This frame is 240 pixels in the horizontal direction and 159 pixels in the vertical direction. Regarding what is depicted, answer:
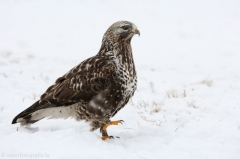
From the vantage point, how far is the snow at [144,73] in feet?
15.1

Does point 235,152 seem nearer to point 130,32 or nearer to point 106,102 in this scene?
point 106,102

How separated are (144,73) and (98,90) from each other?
517 centimetres

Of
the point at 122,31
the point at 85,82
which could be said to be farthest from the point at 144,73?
the point at 85,82

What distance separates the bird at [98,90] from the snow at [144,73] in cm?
27

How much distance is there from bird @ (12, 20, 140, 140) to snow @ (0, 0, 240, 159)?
10.7 inches

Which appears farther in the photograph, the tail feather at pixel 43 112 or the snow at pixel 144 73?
the tail feather at pixel 43 112

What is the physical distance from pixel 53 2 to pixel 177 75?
8.30 meters

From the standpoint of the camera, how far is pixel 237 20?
51.4 ft

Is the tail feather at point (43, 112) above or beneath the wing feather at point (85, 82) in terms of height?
beneath

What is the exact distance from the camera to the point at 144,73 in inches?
399

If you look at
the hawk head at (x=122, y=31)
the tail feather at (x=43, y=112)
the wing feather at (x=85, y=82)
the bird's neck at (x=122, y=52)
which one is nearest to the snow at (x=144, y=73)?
the tail feather at (x=43, y=112)

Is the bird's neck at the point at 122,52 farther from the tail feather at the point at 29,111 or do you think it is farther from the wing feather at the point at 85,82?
the tail feather at the point at 29,111

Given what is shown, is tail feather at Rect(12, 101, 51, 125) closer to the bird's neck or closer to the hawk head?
the bird's neck

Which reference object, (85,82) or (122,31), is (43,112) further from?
(122,31)
